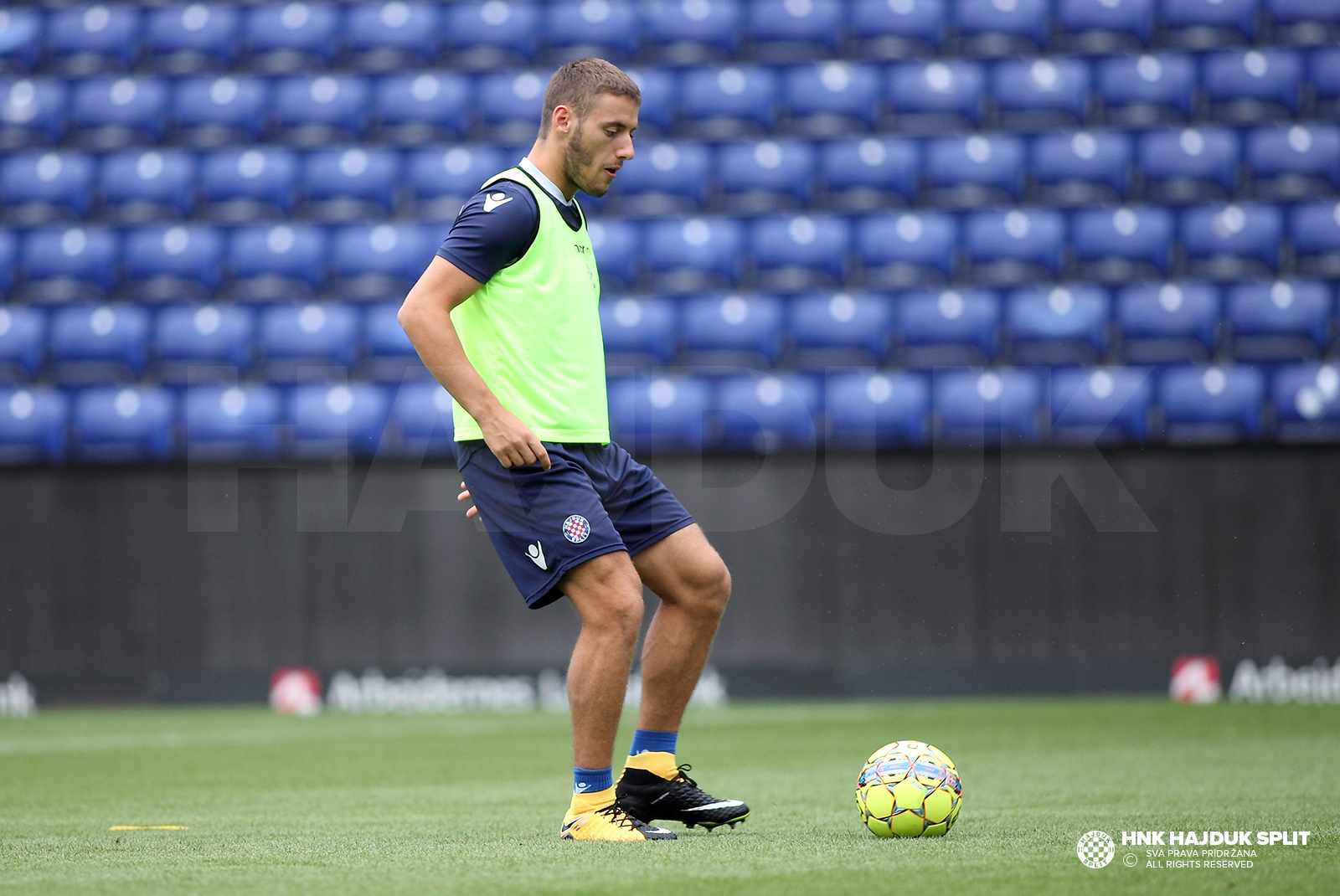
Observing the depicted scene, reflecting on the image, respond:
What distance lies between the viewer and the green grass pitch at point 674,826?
3.02 metres

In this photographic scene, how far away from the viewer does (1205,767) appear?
547cm

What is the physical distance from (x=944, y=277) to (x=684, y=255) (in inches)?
71.6

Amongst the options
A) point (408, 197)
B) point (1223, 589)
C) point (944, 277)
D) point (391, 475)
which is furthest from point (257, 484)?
point (1223, 589)

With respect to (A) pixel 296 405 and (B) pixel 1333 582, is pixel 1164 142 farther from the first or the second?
(A) pixel 296 405

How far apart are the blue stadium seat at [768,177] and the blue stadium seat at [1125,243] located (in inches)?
79.2

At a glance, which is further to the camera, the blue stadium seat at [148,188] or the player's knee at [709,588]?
the blue stadium seat at [148,188]

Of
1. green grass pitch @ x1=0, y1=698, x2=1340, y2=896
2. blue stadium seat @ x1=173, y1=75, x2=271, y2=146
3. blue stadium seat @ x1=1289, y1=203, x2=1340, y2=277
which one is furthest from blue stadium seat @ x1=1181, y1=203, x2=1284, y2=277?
blue stadium seat @ x1=173, y1=75, x2=271, y2=146

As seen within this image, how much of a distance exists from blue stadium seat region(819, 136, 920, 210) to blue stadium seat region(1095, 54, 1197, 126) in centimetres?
150

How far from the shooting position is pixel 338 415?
989cm

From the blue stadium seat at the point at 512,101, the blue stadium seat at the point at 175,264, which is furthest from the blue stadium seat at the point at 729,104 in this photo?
the blue stadium seat at the point at 175,264

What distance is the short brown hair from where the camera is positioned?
3865mm

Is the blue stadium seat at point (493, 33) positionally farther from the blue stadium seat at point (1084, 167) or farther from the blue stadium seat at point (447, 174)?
the blue stadium seat at point (1084, 167)

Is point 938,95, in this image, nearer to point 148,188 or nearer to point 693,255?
point 693,255

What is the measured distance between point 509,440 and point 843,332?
6.79 metres
